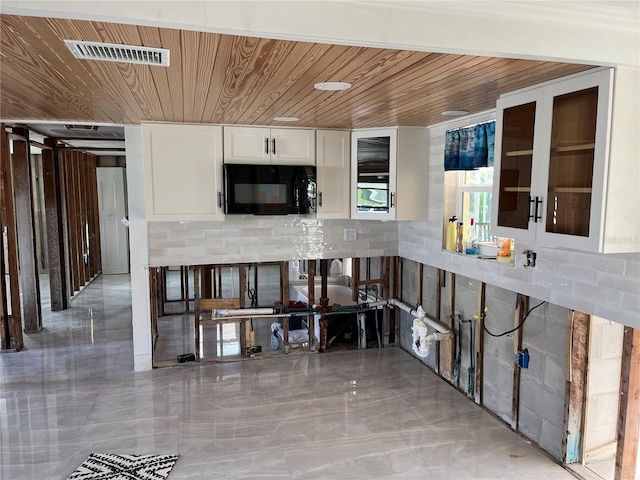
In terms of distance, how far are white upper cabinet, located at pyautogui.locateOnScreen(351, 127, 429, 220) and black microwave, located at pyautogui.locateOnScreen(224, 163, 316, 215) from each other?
0.47 m

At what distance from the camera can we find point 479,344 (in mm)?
3559

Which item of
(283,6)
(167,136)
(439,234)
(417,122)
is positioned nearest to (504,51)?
(283,6)

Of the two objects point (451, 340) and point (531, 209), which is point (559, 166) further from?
point (451, 340)

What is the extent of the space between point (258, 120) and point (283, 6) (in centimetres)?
227

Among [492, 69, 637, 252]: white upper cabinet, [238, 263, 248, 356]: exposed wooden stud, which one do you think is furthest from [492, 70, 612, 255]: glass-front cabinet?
[238, 263, 248, 356]: exposed wooden stud

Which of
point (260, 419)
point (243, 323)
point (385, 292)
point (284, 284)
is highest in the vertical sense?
point (284, 284)

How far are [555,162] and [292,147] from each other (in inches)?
92.7

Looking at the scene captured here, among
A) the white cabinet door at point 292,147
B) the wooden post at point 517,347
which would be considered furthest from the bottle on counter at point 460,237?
the white cabinet door at point 292,147

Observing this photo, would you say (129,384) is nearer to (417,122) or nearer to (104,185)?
(417,122)

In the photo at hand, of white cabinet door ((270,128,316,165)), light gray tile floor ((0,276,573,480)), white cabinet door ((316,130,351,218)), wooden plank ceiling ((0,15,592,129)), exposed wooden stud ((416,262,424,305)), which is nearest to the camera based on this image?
wooden plank ceiling ((0,15,592,129))

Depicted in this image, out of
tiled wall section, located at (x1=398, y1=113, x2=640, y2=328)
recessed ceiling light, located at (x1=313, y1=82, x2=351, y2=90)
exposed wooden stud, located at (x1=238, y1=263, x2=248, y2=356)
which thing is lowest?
exposed wooden stud, located at (x1=238, y1=263, x2=248, y2=356)

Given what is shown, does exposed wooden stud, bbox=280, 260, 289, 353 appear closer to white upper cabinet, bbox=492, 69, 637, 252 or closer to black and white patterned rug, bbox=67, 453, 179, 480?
black and white patterned rug, bbox=67, 453, 179, 480

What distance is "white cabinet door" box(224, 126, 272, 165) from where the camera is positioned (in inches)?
155

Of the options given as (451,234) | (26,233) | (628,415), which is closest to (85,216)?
(26,233)
